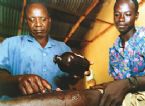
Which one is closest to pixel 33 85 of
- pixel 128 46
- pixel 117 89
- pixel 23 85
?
pixel 23 85

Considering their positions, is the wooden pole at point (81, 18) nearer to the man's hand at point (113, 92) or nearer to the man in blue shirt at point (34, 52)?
the man in blue shirt at point (34, 52)

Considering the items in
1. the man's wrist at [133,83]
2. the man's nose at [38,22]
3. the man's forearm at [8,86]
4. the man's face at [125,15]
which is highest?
the man's face at [125,15]

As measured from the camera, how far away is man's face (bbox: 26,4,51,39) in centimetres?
127

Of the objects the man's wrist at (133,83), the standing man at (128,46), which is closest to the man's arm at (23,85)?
the man's wrist at (133,83)

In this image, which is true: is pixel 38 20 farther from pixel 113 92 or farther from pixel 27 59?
pixel 113 92

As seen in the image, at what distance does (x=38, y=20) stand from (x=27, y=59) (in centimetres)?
19

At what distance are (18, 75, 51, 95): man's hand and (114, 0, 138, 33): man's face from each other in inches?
23.9

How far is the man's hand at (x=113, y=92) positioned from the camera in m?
0.93

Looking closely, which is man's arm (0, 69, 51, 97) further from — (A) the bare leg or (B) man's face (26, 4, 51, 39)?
(B) man's face (26, 4, 51, 39)

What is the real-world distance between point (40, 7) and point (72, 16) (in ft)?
4.09

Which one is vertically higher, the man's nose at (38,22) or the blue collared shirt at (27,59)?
the man's nose at (38,22)

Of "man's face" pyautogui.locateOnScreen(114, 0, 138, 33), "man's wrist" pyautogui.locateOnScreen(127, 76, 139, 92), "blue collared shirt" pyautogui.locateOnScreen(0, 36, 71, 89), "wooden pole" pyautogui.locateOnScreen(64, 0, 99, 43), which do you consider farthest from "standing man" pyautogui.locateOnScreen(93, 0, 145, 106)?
"wooden pole" pyautogui.locateOnScreen(64, 0, 99, 43)

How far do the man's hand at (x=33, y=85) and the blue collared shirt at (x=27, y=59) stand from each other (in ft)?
1.13

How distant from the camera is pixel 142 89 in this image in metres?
1.05
